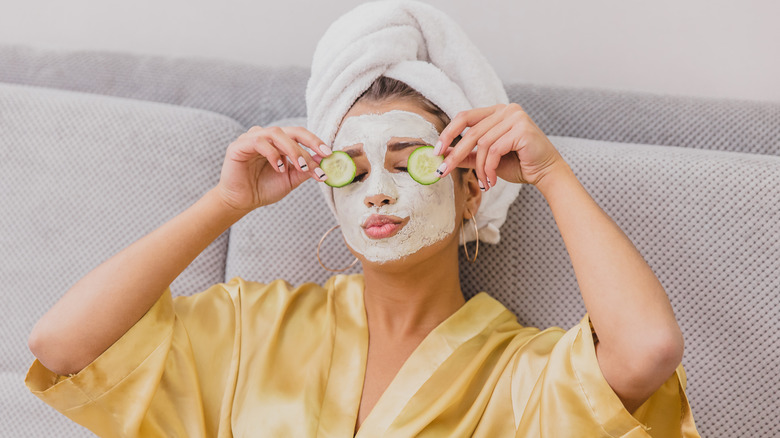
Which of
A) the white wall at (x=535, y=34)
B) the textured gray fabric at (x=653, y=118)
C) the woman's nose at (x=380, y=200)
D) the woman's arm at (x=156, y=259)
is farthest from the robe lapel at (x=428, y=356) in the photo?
the white wall at (x=535, y=34)

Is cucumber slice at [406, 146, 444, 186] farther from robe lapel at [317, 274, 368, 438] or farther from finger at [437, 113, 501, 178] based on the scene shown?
robe lapel at [317, 274, 368, 438]

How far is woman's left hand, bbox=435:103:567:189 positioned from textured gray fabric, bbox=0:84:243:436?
73 centimetres

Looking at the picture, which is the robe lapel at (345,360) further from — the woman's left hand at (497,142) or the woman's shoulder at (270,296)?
the woman's left hand at (497,142)

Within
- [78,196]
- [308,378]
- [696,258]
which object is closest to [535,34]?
[696,258]

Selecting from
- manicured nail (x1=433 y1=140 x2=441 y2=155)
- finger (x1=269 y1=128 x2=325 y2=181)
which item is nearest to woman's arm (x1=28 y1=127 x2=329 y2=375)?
finger (x1=269 y1=128 x2=325 y2=181)

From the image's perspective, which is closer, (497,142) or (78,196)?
(497,142)

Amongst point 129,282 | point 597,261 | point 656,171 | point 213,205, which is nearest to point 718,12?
point 656,171

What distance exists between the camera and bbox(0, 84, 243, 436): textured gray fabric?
66.1 inches

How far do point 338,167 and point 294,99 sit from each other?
56 centimetres

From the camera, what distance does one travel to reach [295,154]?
1240 mm

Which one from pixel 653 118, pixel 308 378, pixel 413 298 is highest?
pixel 653 118

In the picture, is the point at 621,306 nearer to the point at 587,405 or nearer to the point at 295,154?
the point at 587,405

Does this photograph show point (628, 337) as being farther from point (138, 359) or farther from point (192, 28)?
point (192, 28)

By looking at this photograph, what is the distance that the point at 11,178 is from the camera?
5.63 feet
